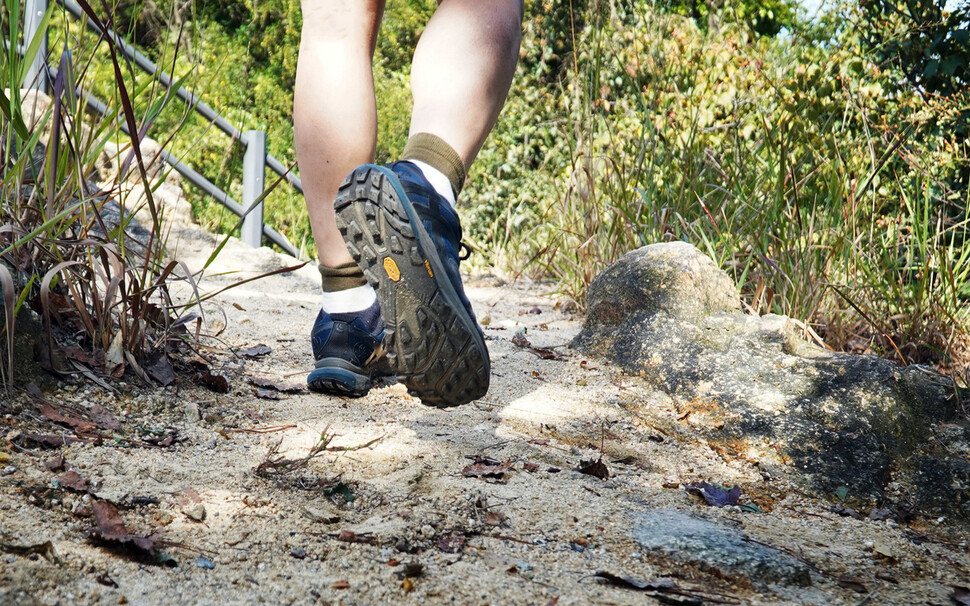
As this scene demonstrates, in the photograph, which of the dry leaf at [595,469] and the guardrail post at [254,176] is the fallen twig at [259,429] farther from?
the guardrail post at [254,176]

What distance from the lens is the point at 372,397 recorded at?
1773 millimetres

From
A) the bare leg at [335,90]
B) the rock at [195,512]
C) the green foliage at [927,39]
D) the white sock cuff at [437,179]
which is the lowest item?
the rock at [195,512]

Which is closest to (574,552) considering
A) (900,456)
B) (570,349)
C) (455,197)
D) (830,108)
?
(455,197)

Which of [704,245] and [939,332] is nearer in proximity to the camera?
[939,332]

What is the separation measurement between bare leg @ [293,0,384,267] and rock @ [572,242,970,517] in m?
0.99

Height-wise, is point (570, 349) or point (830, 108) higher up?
point (830, 108)

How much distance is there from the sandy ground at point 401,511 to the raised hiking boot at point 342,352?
39 mm

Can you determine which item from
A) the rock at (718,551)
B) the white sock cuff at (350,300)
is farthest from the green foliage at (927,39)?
the rock at (718,551)

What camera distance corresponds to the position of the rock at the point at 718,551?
1.06 meters

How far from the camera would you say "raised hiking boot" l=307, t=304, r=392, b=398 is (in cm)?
169

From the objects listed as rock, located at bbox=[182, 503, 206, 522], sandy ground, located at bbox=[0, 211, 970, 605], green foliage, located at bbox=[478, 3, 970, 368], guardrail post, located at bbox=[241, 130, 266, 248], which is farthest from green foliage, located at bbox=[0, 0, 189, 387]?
guardrail post, located at bbox=[241, 130, 266, 248]

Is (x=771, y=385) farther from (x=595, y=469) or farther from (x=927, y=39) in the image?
(x=927, y=39)

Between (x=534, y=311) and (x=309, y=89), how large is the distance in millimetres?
1989

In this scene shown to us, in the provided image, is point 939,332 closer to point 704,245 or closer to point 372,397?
point 704,245
